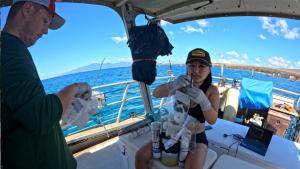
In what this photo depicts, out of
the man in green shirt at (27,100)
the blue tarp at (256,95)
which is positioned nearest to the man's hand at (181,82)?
the man in green shirt at (27,100)

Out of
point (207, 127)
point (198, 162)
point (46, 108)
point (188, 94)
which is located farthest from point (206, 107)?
point (46, 108)

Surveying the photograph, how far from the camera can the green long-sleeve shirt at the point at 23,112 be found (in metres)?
0.56

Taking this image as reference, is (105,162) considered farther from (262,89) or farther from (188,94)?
(262,89)

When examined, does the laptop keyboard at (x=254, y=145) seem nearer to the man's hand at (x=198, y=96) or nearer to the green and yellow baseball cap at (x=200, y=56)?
the man's hand at (x=198, y=96)

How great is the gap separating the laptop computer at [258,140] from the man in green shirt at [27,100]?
1.52 meters

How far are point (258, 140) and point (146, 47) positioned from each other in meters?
1.50

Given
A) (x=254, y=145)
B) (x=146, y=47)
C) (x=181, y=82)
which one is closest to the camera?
(x=181, y=82)

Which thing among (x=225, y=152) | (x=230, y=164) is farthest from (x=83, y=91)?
(x=225, y=152)

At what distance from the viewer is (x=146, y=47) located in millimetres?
2172

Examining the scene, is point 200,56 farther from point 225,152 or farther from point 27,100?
point 27,100

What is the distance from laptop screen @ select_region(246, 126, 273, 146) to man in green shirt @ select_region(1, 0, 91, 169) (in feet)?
5.26

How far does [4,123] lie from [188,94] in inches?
39.4

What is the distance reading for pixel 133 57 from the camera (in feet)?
7.49

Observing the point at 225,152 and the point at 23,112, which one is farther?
the point at 225,152
